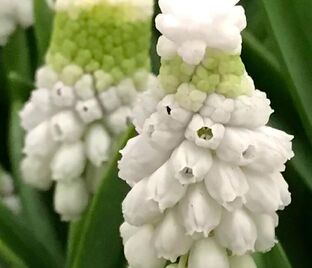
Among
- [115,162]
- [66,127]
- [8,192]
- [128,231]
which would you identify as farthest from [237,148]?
[8,192]

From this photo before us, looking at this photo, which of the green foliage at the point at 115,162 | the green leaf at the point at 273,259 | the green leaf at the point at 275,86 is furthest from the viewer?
the green leaf at the point at 275,86

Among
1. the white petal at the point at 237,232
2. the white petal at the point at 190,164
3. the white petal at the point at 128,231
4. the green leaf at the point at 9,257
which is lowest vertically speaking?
the green leaf at the point at 9,257

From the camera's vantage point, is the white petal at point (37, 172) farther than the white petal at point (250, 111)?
Yes

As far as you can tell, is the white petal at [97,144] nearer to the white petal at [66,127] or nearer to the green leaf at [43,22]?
the white petal at [66,127]

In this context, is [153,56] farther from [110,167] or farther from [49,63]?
[110,167]

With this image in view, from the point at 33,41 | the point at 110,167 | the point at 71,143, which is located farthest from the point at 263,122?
the point at 33,41

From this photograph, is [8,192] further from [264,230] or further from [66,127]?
[264,230]

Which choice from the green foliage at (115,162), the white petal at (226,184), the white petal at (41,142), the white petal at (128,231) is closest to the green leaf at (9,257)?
the green foliage at (115,162)

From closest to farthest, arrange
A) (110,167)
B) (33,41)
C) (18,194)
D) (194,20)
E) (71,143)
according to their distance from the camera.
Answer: (194,20) < (110,167) < (71,143) < (18,194) < (33,41)
